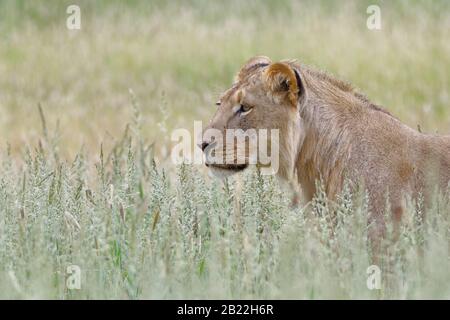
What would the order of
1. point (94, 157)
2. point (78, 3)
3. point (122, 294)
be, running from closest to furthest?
point (122, 294) → point (94, 157) → point (78, 3)

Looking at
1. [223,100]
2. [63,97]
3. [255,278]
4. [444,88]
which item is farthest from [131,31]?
[255,278]

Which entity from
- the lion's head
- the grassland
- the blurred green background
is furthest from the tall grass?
the blurred green background

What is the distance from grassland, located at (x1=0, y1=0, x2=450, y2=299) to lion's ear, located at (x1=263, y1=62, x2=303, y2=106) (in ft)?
1.58

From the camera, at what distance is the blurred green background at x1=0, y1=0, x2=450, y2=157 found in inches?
556

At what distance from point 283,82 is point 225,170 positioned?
0.55 m

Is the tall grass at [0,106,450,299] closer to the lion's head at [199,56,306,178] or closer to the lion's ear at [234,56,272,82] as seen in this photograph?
the lion's head at [199,56,306,178]

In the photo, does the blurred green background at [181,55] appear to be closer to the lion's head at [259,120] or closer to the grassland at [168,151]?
the grassland at [168,151]

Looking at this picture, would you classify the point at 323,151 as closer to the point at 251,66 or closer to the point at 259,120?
the point at 259,120

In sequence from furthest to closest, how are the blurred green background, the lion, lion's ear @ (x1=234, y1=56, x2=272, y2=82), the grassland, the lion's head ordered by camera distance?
the blurred green background → lion's ear @ (x1=234, y1=56, x2=272, y2=82) → the lion's head → the lion → the grassland

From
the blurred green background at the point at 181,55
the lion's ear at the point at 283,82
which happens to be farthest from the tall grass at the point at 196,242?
the blurred green background at the point at 181,55

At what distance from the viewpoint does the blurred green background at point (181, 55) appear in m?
14.1

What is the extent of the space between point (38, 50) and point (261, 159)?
33.4 ft

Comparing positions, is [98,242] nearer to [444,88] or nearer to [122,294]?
[122,294]

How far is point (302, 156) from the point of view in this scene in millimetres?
6801
